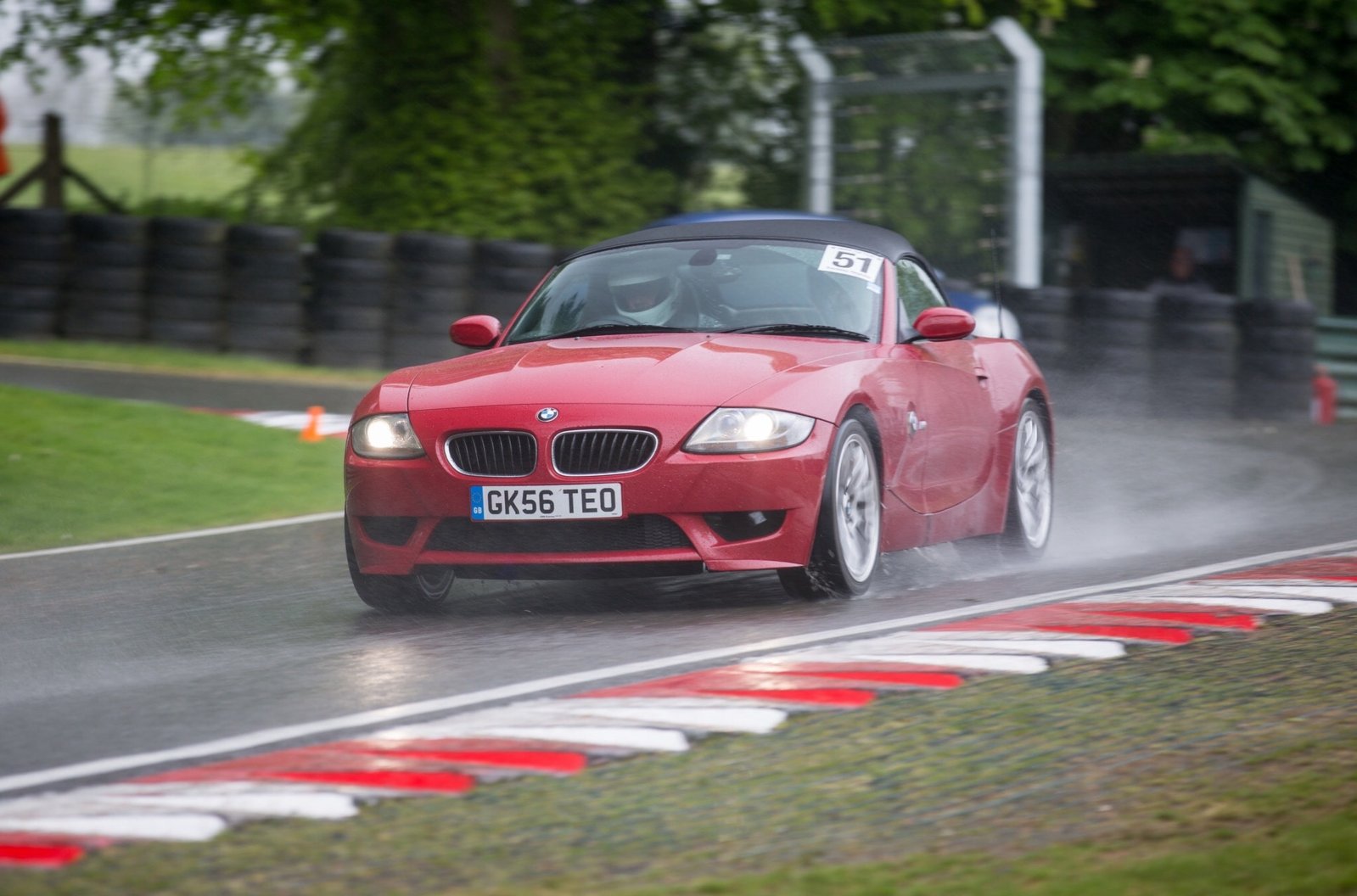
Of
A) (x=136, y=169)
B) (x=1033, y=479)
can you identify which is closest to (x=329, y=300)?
(x=136, y=169)

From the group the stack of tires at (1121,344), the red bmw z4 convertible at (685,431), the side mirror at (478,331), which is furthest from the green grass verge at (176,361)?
the red bmw z4 convertible at (685,431)

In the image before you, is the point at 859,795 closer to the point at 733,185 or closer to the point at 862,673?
the point at 862,673

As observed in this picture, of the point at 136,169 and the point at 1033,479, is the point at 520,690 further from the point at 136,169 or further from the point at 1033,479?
the point at 136,169

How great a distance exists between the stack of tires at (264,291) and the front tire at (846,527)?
12.8 metres

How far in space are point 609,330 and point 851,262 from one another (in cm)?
102

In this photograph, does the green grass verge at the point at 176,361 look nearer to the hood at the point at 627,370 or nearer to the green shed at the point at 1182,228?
the green shed at the point at 1182,228

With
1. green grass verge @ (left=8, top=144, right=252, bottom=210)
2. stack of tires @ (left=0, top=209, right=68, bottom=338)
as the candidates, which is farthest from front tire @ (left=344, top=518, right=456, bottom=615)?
green grass verge @ (left=8, top=144, right=252, bottom=210)

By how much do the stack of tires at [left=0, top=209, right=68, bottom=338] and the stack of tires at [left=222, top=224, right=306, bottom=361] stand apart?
1.62 meters

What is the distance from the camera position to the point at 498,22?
83.7 ft

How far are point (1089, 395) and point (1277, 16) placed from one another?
28.7 ft

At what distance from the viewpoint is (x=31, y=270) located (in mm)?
19531

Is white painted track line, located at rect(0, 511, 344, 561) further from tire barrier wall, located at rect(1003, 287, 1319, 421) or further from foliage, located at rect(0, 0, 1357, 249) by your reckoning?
foliage, located at rect(0, 0, 1357, 249)

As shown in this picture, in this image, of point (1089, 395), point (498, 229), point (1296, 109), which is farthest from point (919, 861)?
point (1296, 109)

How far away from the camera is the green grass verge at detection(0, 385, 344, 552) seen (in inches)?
431
